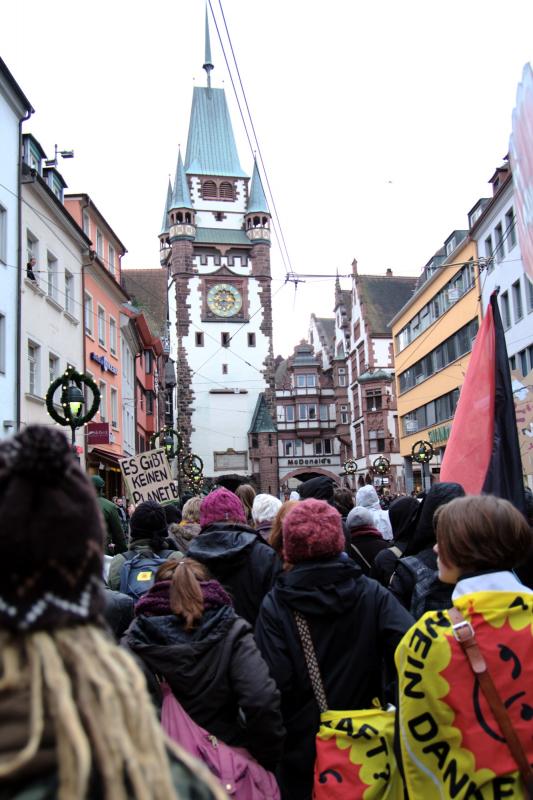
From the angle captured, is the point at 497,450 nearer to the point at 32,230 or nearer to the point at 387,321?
the point at 32,230

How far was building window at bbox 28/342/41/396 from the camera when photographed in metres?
21.9

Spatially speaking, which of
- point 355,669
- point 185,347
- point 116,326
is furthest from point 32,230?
point 185,347

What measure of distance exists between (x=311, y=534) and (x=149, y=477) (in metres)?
9.15

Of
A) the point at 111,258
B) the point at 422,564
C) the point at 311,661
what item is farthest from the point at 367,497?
the point at 111,258

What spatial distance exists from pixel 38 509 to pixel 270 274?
65.3 m

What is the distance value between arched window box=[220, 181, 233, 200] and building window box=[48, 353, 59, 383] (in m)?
47.3

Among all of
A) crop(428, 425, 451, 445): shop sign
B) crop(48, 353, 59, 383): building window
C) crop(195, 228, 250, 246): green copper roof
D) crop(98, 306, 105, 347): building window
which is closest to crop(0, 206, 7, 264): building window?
crop(48, 353, 59, 383): building window

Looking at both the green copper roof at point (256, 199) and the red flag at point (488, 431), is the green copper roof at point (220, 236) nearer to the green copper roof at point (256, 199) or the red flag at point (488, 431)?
the green copper roof at point (256, 199)

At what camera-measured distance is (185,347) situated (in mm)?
63781

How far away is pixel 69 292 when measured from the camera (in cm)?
2597

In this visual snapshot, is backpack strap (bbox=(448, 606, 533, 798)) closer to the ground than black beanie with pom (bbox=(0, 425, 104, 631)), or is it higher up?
closer to the ground

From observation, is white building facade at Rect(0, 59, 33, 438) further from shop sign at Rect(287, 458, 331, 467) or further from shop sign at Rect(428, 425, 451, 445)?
shop sign at Rect(287, 458, 331, 467)

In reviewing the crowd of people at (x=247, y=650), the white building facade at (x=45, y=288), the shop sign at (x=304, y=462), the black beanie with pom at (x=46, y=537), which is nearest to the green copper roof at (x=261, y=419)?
the shop sign at (x=304, y=462)

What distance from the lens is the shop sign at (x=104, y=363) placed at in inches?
1119
